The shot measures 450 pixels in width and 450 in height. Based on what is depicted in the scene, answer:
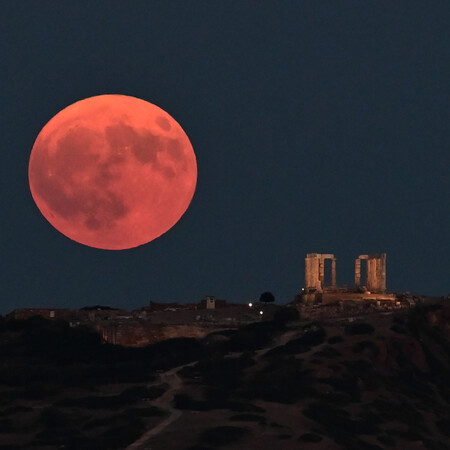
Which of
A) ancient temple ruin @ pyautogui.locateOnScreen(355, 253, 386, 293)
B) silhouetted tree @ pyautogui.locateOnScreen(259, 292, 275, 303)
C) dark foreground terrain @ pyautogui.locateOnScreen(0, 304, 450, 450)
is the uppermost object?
ancient temple ruin @ pyautogui.locateOnScreen(355, 253, 386, 293)

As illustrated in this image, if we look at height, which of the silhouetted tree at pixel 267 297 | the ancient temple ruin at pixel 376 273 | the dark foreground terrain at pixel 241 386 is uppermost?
the ancient temple ruin at pixel 376 273

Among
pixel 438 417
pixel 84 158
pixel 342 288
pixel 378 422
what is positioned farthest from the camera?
pixel 342 288

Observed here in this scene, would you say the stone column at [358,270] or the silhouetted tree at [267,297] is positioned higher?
the stone column at [358,270]

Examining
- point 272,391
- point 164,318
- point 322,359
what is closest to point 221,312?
point 164,318

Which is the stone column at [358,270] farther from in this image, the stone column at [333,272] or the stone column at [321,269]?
the stone column at [321,269]

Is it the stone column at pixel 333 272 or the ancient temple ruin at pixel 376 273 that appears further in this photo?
the stone column at pixel 333 272

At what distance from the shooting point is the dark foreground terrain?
5844cm

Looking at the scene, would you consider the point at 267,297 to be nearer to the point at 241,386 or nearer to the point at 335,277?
the point at 335,277

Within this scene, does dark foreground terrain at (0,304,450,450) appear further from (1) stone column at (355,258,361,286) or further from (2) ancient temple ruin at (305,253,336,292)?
(1) stone column at (355,258,361,286)

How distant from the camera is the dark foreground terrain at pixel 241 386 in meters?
58.4

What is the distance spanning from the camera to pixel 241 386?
69.6 metres

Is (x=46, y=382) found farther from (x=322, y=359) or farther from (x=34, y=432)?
(x=322, y=359)

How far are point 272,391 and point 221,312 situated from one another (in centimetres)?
3470

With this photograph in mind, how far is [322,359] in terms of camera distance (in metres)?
76.1
